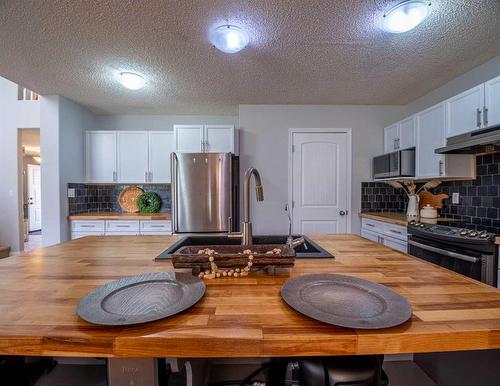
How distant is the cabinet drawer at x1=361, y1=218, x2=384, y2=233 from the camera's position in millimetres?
2758

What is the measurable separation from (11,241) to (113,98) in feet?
10.4

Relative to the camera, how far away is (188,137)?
317cm

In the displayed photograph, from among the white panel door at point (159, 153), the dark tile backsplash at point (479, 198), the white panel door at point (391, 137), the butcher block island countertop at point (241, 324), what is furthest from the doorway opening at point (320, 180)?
the butcher block island countertop at point (241, 324)

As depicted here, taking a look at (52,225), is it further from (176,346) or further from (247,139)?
(176,346)

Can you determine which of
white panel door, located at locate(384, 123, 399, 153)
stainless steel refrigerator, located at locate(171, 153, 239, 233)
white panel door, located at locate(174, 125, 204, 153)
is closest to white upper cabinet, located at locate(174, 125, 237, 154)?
white panel door, located at locate(174, 125, 204, 153)

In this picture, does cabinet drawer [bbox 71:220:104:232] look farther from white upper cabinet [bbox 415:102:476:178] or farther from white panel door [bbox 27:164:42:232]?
white panel door [bbox 27:164:42:232]

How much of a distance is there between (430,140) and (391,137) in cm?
69

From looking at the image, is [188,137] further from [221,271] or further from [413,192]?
[413,192]

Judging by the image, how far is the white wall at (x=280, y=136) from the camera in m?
3.20

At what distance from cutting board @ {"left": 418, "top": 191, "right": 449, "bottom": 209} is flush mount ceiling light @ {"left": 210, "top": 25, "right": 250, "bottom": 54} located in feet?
8.44

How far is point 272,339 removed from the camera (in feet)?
1.73

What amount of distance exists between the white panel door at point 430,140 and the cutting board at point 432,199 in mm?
378

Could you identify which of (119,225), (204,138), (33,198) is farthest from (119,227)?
(33,198)

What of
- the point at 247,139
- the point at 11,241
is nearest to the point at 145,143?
the point at 247,139
